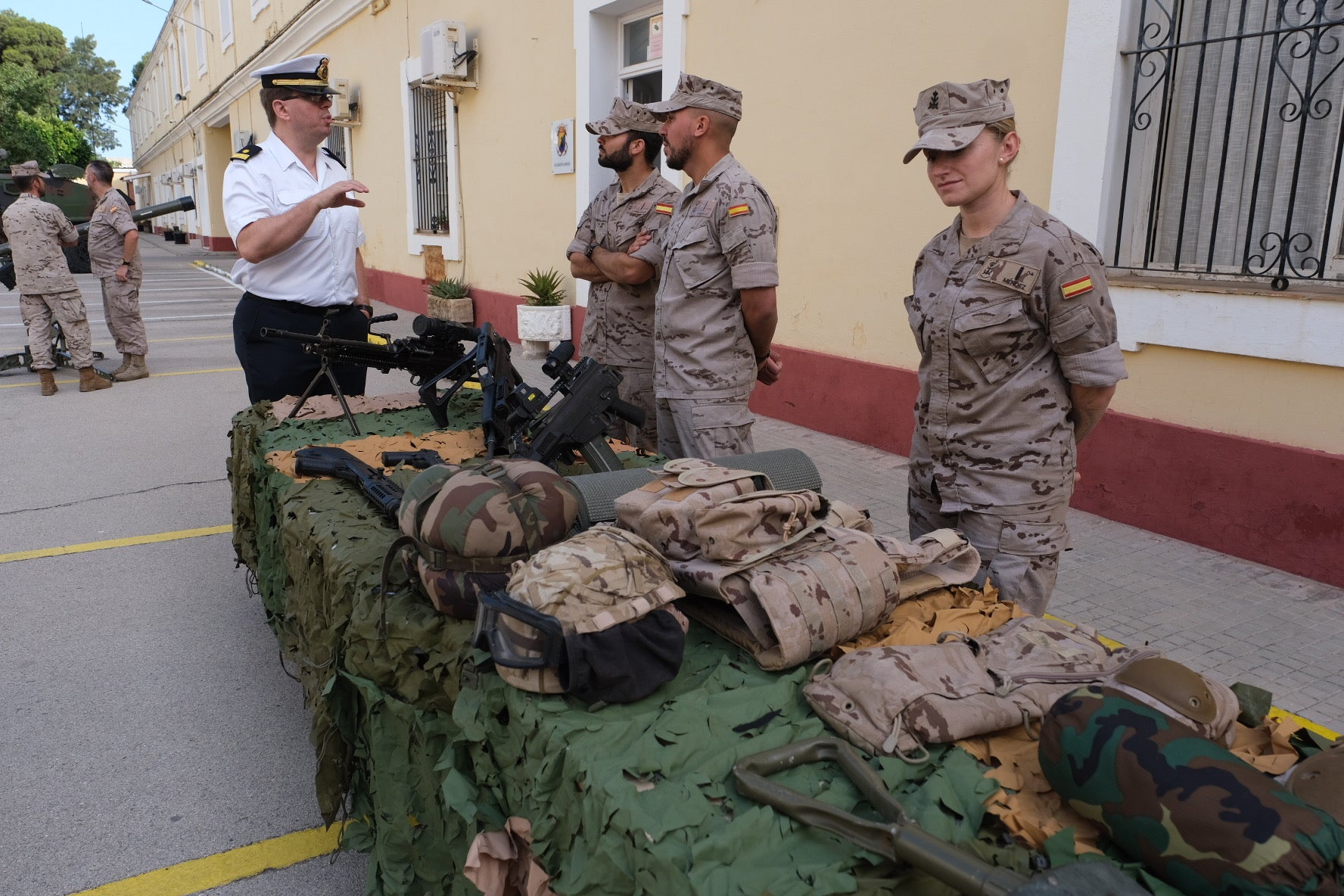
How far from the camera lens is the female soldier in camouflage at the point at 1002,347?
195 cm

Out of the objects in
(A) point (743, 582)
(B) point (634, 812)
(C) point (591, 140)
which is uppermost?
(C) point (591, 140)

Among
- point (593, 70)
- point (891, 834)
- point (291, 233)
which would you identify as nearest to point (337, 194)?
point (291, 233)

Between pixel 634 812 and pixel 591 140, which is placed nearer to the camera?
pixel 634 812

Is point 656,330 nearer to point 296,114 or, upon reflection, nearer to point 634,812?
point 296,114

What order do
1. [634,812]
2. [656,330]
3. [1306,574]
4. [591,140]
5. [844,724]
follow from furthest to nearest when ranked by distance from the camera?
[591,140]
[1306,574]
[656,330]
[844,724]
[634,812]

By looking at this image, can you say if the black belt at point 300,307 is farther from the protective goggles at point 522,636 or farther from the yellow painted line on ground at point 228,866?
the protective goggles at point 522,636

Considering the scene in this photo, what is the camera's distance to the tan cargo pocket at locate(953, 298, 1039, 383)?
199 centimetres

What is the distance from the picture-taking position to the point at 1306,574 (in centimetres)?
344

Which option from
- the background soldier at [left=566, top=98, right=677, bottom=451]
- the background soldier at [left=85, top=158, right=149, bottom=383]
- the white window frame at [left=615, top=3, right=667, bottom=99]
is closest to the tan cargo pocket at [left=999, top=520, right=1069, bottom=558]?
the background soldier at [left=566, top=98, right=677, bottom=451]

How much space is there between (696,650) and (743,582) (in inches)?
6.0

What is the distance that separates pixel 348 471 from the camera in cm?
243

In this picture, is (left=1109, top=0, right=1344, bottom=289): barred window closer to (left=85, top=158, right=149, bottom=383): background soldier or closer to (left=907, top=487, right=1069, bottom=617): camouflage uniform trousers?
(left=907, top=487, right=1069, bottom=617): camouflage uniform trousers

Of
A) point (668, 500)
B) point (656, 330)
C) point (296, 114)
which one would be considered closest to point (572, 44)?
point (296, 114)

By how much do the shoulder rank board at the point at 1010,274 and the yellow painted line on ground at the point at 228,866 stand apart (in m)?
1.92
